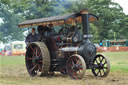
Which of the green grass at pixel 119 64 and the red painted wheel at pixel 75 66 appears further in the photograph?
the green grass at pixel 119 64

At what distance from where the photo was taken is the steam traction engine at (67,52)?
1066 centimetres

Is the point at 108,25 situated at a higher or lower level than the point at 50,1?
lower

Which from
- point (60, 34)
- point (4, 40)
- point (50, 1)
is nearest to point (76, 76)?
point (60, 34)

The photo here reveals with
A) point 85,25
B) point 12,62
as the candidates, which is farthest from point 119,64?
point 12,62

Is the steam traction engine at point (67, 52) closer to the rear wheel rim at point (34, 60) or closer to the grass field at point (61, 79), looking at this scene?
the rear wheel rim at point (34, 60)

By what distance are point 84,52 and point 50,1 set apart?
29.8 meters

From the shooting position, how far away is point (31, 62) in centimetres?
1262

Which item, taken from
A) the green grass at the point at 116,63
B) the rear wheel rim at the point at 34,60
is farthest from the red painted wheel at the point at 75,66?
the green grass at the point at 116,63

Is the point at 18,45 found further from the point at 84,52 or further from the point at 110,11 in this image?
the point at 84,52

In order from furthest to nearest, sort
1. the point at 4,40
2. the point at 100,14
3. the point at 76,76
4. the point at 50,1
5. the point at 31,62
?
the point at 4,40, the point at 100,14, the point at 50,1, the point at 31,62, the point at 76,76

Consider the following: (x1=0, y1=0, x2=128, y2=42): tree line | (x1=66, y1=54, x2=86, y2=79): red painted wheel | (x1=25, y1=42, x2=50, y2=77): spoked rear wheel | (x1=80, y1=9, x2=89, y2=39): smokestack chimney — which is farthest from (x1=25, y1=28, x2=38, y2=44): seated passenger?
(x1=0, y1=0, x2=128, y2=42): tree line

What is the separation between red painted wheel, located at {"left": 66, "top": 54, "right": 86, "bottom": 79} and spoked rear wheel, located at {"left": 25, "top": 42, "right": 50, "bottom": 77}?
1.07 meters

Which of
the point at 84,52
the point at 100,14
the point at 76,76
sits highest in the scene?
the point at 100,14

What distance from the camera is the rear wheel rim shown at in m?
12.0
